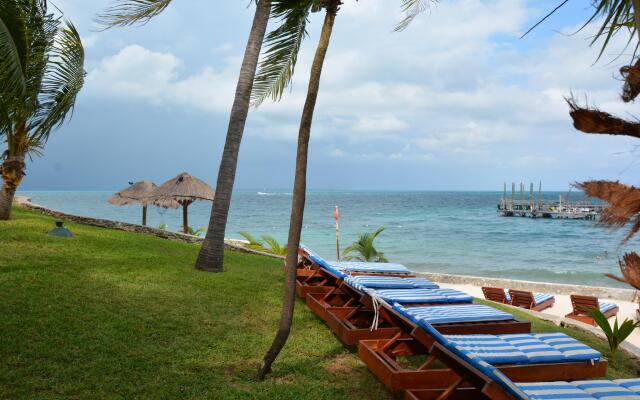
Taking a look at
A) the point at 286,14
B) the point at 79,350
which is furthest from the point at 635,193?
the point at 79,350

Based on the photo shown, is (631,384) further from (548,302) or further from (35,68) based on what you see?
(35,68)

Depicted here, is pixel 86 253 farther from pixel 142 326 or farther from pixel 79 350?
pixel 79 350

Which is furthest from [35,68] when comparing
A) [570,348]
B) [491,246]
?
[491,246]

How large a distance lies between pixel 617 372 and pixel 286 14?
521 cm

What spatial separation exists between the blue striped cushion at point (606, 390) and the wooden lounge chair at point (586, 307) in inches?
243

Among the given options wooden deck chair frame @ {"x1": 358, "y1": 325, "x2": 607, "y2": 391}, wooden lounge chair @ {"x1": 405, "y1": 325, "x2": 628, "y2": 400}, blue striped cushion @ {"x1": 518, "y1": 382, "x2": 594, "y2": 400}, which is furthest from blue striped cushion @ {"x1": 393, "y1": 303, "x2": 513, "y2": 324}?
blue striped cushion @ {"x1": 518, "y1": 382, "x2": 594, "y2": 400}

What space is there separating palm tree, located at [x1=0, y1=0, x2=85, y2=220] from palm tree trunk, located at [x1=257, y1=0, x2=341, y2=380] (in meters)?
4.23

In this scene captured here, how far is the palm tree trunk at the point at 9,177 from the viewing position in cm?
1012

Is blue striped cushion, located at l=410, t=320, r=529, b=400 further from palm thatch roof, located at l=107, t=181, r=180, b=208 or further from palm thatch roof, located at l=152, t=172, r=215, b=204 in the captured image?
palm thatch roof, located at l=107, t=181, r=180, b=208

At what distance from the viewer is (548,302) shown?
9.84 metres

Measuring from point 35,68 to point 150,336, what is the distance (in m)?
5.58

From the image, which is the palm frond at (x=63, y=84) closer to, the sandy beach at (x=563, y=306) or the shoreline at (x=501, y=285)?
the shoreline at (x=501, y=285)

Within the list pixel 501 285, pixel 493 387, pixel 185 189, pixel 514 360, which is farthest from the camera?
pixel 185 189

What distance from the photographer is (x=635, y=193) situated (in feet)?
5.53
